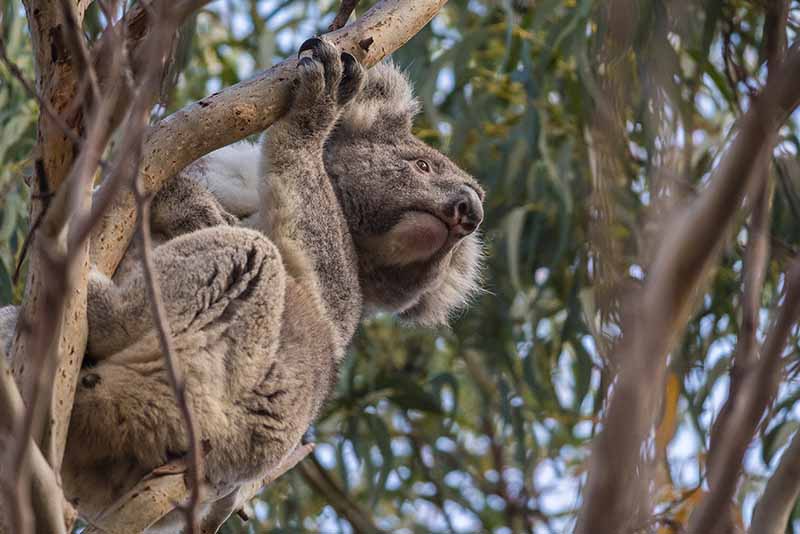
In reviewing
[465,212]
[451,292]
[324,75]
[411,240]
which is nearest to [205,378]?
[324,75]

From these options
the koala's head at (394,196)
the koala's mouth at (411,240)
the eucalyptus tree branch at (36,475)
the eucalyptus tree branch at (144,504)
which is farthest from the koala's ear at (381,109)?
the eucalyptus tree branch at (36,475)

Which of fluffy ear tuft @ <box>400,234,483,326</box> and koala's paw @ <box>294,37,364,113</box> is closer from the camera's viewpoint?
koala's paw @ <box>294,37,364,113</box>

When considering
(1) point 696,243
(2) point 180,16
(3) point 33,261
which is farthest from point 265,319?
(1) point 696,243

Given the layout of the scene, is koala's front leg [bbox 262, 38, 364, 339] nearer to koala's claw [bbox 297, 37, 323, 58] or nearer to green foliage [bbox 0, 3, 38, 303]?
koala's claw [bbox 297, 37, 323, 58]

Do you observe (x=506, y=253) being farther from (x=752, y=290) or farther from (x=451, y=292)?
(x=752, y=290)

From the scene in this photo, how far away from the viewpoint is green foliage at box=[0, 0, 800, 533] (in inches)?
165

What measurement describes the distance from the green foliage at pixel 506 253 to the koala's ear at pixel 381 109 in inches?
28.9

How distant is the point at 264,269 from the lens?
2.45 meters

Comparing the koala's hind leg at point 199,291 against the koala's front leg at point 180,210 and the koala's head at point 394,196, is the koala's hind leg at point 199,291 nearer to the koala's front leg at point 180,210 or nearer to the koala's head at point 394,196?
the koala's front leg at point 180,210

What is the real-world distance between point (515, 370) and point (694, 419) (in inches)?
43.8

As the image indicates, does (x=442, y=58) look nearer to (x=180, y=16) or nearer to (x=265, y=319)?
(x=265, y=319)

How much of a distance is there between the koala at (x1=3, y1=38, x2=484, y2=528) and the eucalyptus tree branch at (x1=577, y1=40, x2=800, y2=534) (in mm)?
1373

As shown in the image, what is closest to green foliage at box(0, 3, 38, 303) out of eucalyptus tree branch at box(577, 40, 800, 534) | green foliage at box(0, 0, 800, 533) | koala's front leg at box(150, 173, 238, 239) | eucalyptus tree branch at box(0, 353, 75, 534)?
green foliage at box(0, 0, 800, 533)

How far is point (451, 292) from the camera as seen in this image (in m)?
3.57
